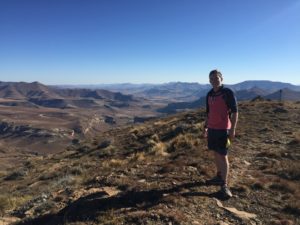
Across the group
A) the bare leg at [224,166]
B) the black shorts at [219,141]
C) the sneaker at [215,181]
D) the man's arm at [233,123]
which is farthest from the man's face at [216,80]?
the sneaker at [215,181]

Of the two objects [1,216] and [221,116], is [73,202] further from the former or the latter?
[221,116]

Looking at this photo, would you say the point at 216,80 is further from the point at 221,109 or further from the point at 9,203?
the point at 9,203

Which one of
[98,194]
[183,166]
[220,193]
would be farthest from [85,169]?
[220,193]

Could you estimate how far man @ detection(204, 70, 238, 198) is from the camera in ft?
27.4

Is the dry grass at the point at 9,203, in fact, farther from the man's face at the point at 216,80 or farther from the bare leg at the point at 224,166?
the man's face at the point at 216,80

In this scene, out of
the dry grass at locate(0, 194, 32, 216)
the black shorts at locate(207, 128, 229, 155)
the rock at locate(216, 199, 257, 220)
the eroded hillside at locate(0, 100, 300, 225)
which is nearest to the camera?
the eroded hillside at locate(0, 100, 300, 225)

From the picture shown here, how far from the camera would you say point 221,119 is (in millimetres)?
8531

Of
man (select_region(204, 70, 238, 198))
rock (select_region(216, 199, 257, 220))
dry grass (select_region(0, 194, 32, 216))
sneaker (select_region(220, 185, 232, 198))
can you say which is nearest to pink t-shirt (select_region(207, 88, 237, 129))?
man (select_region(204, 70, 238, 198))

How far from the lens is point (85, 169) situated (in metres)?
14.7

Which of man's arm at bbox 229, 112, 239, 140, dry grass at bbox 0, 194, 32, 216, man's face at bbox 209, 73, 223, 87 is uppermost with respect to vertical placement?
man's face at bbox 209, 73, 223, 87

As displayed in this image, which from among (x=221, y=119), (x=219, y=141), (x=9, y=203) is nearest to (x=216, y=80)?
(x=221, y=119)

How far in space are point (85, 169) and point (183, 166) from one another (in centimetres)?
480

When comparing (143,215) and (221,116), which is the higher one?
(221,116)

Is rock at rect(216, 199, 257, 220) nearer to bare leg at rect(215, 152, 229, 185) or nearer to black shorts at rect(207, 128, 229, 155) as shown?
bare leg at rect(215, 152, 229, 185)
